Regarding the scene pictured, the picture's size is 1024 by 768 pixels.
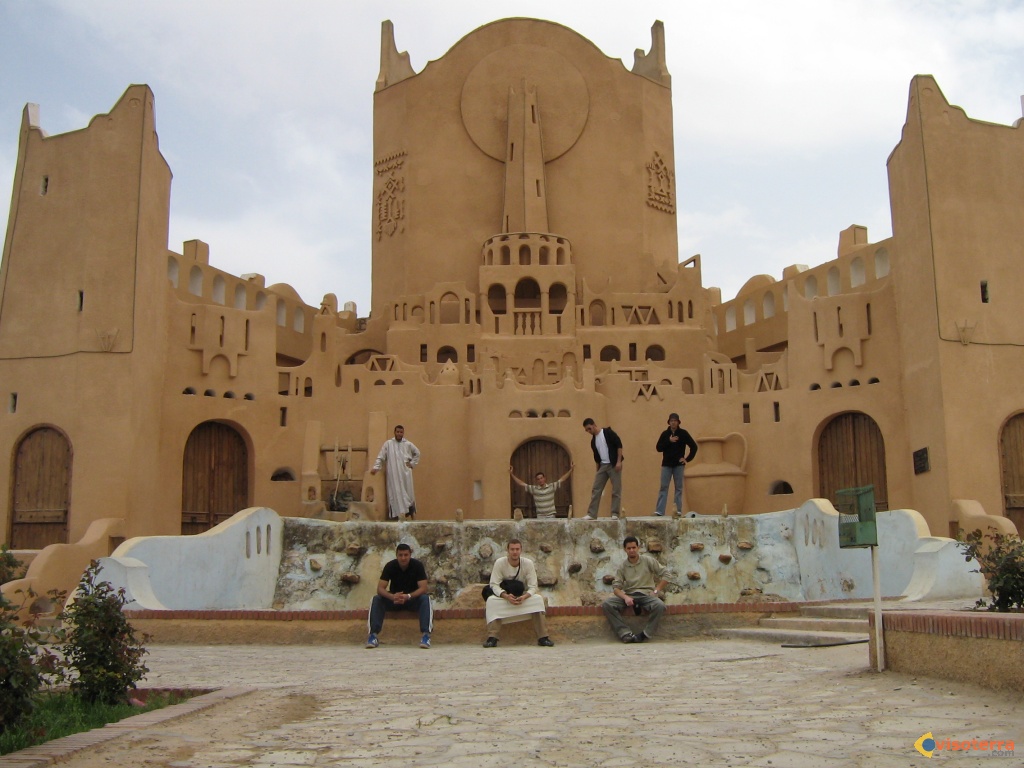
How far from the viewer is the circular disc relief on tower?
1187 inches

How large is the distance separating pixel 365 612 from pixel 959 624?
248 inches

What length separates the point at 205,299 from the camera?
26.0m

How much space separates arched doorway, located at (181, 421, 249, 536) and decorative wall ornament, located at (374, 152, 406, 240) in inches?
347

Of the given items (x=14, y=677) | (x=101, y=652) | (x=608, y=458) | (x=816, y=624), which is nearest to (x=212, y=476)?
(x=608, y=458)

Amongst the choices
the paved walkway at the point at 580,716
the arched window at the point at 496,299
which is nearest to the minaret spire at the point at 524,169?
the arched window at the point at 496,299

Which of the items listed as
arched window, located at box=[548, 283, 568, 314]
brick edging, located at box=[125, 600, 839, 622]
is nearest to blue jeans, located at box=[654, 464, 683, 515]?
brick edging, located at box=[125, 600, 839, 622]

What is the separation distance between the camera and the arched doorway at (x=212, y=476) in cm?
2223

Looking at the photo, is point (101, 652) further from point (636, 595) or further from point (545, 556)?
point (545, 556)

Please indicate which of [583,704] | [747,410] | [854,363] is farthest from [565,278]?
[583,704]

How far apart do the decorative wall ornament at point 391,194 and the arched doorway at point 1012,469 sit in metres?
15.7

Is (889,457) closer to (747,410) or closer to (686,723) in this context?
(747,410)

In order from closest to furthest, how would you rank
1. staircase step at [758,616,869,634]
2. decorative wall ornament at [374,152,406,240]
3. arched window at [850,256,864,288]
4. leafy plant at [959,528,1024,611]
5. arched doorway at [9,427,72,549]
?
leafy plant at [959,528,1024,611]
staircase step at [758,616,869,634]
arched doorway at [9,427,72,549]
arched window at [850,256,864,288]
decorative wall ornament at [374,152,406,240]

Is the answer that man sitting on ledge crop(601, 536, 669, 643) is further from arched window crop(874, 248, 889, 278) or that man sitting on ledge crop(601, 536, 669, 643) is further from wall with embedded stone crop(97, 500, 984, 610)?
arched window crop(874, 248, 889, 278)

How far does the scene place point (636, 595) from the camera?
37.7 feet
